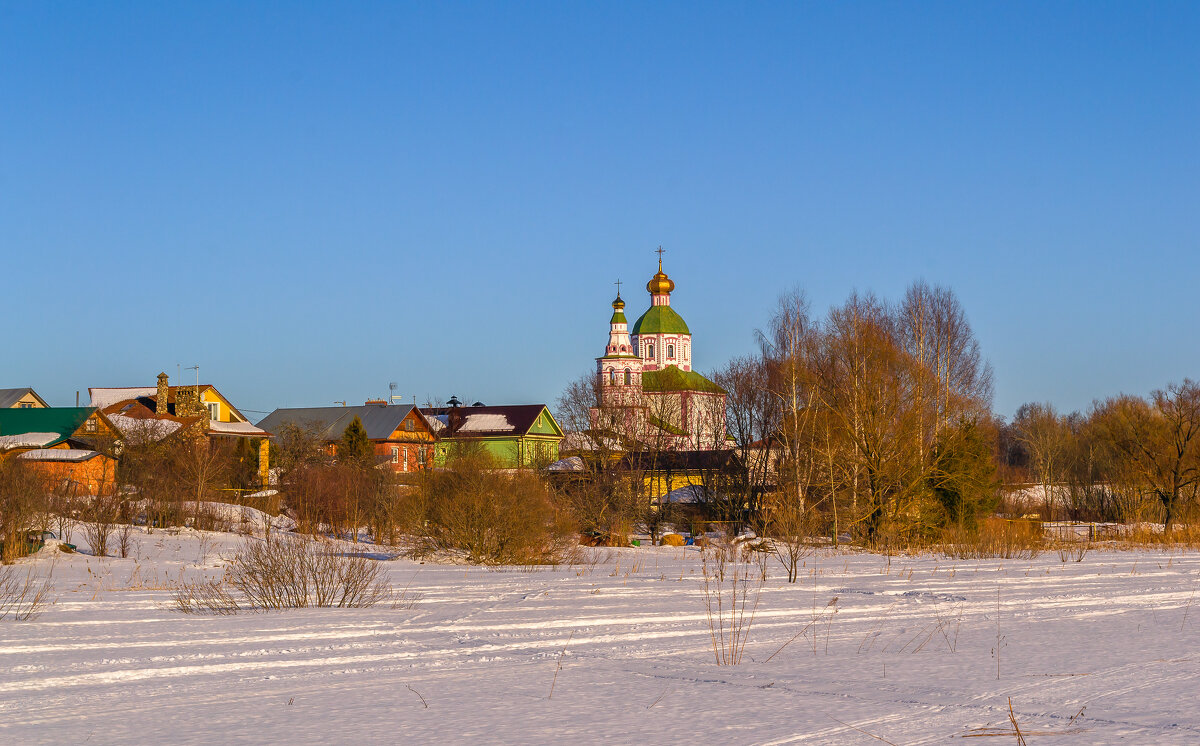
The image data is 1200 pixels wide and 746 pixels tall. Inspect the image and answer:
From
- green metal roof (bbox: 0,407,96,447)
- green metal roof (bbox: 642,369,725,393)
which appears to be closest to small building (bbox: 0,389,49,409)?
green metal roof (bbox: 0,407,96,447)

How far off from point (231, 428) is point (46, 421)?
1134cm

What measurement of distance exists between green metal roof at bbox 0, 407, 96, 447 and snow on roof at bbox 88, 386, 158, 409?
14.0 metres

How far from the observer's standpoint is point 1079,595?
15.6 m

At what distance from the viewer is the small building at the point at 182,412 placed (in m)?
55.0

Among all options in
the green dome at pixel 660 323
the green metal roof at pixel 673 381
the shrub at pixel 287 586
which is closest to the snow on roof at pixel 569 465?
the green metal roof at pixel 673 381

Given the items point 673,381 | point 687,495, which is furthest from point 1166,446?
point 673,381

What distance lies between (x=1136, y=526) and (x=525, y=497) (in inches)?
871

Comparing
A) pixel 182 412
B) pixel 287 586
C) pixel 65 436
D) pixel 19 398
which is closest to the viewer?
pixel 287 586

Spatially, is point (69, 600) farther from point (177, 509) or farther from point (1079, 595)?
point (177, 509)

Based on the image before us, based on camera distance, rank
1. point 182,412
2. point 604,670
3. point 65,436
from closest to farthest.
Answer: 1. point 604,670
2. point 65,436
3. point 182,412

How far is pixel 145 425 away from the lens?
51094 mm

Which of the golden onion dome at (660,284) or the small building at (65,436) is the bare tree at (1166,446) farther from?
the golden onion dome at (660,284)

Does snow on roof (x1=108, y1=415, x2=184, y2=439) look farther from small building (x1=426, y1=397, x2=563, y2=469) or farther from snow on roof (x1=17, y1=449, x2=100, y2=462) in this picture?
small building (x1=426, y1=397, x2=563, y2=469)

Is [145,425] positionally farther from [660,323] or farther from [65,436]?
[660,323]
